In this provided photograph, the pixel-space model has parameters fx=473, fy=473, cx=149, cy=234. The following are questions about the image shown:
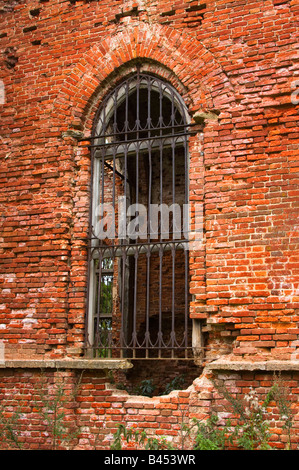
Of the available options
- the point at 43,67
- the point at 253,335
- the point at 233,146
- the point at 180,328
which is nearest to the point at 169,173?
the point at 180,328

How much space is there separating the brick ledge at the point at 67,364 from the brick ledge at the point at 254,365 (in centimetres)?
108

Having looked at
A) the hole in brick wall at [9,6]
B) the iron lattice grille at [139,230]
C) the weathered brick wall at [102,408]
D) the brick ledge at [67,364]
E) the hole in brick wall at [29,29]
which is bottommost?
the weathered brick wall at [102,408]

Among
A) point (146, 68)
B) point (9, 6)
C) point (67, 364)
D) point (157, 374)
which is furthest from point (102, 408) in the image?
point (9, 6)

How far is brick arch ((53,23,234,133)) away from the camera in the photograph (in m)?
5.75

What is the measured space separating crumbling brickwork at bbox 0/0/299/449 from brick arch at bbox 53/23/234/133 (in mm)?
16

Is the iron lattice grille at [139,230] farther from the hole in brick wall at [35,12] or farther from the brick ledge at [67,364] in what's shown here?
the hole in brick wall at [35,12]

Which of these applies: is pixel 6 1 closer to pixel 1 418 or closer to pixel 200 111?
pixel 200 111

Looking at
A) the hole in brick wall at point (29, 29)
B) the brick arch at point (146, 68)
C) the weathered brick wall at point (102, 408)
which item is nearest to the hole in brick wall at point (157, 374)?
the weathered brick wall at point (102, 408)

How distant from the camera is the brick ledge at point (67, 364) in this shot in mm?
5478

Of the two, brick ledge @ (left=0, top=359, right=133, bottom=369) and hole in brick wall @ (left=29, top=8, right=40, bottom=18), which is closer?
brick ledge @ (left=0, top=359, right=133, bottom=369)

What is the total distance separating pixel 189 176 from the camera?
5758mm

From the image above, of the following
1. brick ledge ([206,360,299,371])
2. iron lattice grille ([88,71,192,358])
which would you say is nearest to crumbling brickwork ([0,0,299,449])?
brick ledge ([206,360,299,371])

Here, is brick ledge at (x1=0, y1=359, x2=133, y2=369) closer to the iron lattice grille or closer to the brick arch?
the iron lattice grille

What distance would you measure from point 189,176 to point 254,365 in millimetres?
2322
